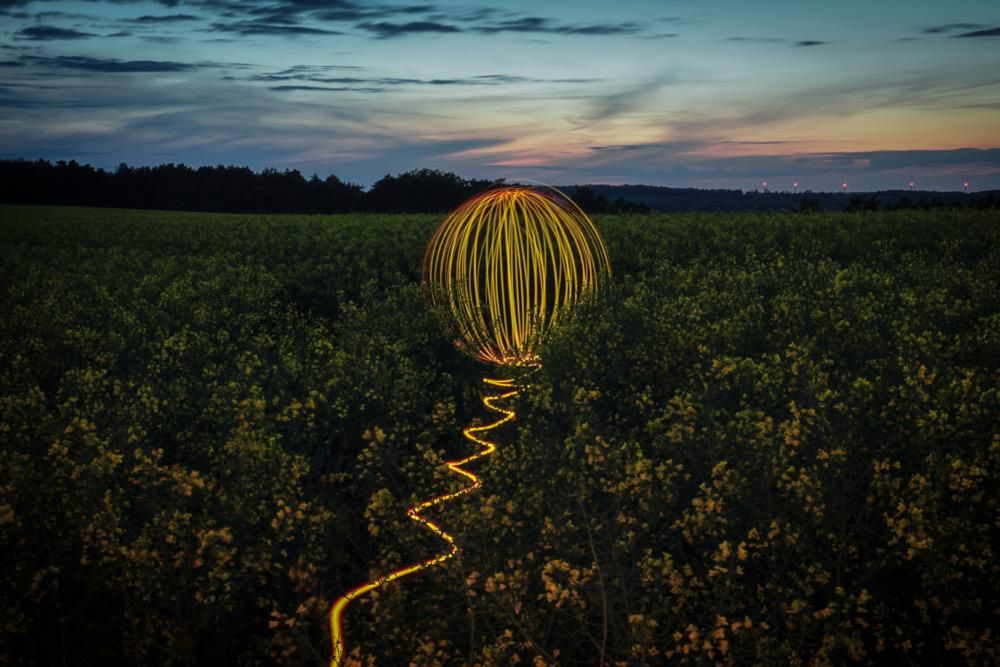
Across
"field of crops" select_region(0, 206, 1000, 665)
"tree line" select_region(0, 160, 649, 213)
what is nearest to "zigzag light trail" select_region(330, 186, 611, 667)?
Result: "field of crops" select_region(0, 206, 1000, 665)

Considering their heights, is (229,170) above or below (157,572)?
above

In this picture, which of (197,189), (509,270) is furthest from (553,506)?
(197,189)

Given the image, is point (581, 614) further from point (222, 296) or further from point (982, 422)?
point (222, 296)

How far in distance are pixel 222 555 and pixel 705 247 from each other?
17.2 meters

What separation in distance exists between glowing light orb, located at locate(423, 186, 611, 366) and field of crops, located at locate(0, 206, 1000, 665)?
78 centimetres

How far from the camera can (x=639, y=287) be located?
40.0 ft

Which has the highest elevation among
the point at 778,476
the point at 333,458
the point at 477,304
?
the point at 477,304

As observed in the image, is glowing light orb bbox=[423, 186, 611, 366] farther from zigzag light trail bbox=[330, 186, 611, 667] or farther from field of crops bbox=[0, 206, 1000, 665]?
field of crops bbox=[0, 206, 1000, 665]

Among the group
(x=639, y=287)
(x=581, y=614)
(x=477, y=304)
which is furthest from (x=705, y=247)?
(x=581, y=614)

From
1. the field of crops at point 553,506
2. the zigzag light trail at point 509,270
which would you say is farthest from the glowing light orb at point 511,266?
the field of crops at point 553,506

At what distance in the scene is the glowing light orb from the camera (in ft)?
33.5

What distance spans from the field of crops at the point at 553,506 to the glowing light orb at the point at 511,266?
2.54ft

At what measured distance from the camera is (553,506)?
5289 millimetres

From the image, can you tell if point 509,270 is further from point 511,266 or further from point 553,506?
point 553,506
